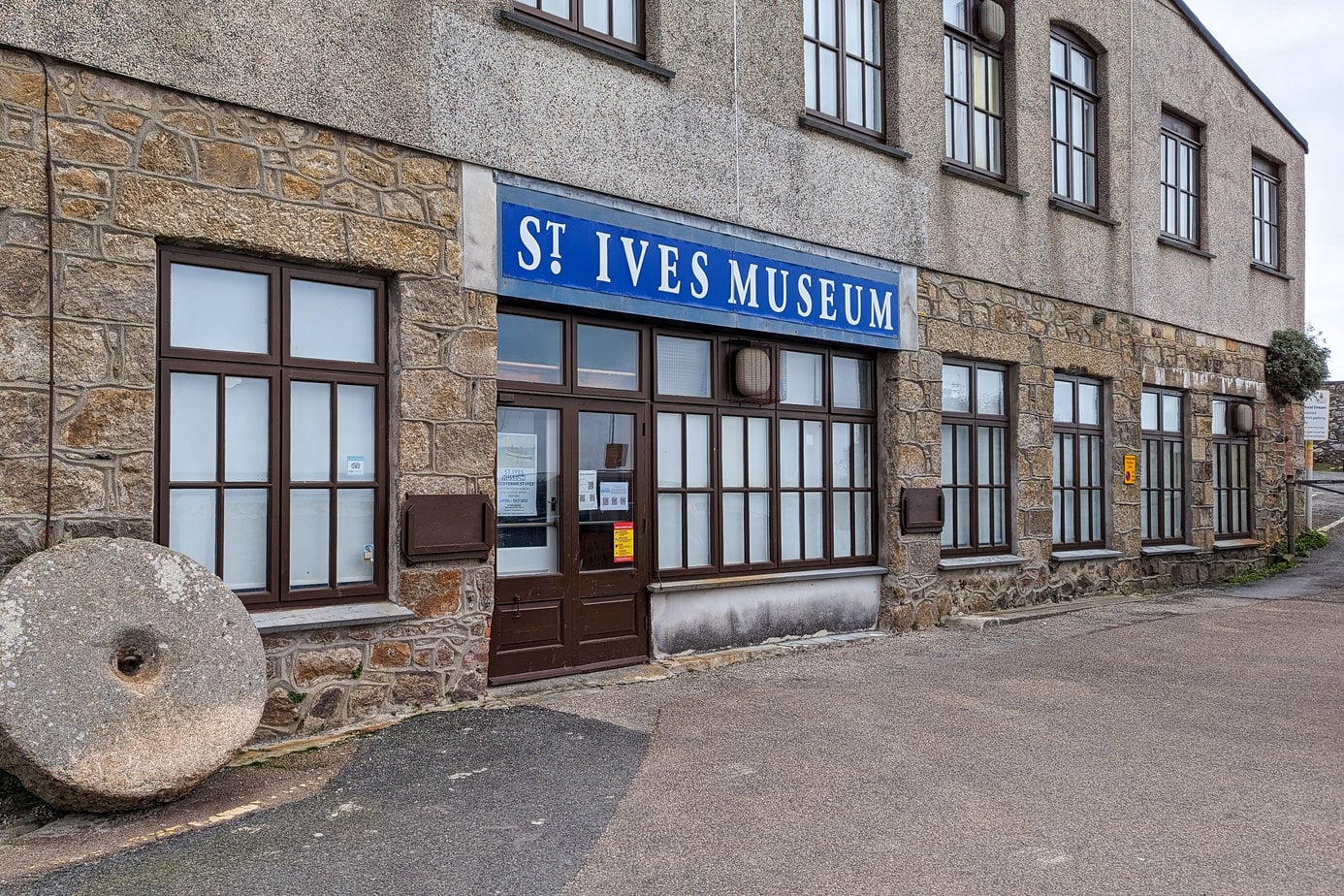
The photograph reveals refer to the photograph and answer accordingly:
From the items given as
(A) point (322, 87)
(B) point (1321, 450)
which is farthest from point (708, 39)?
(B) point (1321, 450)

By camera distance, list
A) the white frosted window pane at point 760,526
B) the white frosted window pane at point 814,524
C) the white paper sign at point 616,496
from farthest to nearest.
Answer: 1. the white frosted window pane at point 814,524
2. the white frosted window pane at point 760,526
3. the white paper sign at point 616,496

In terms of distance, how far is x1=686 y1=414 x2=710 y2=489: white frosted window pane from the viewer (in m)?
7.37

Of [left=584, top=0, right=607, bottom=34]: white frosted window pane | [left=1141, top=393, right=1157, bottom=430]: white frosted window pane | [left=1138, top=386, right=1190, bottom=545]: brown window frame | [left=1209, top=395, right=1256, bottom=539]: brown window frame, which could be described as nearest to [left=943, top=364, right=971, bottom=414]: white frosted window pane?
[left=1138, top=386, right=1190, bottom=545]: brown window frame

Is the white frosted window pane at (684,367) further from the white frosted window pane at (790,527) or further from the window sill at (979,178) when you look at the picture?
the window sill at (979,178)

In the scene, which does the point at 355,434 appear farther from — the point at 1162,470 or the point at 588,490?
the point at 1162,470

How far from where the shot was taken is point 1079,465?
1052 cm

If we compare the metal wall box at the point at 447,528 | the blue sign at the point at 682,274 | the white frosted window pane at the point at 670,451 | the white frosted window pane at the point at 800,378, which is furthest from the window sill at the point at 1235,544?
the metal wall box at the point at 447,528

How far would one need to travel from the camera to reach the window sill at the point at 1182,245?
451 inches

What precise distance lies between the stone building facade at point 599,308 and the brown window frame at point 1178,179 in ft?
1.01

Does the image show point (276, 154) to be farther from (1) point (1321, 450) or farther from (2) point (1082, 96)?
(1) point (1321, 450)

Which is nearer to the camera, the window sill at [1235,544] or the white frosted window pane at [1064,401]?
the white frosted window pane at [1064,401]

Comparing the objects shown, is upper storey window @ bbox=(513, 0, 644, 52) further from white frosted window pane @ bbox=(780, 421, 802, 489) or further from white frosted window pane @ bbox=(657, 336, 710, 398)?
white frosted window pane @ bbox=(780, 421, 802, 489)

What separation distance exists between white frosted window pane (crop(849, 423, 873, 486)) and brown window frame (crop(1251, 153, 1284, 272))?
757cm

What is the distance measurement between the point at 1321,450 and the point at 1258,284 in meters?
9.91
